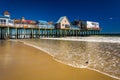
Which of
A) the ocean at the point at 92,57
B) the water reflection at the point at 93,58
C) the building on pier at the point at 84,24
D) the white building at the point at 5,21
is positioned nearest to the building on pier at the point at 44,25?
the white building at the point at 5,21

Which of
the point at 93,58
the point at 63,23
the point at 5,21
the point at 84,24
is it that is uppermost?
the point at 84,24

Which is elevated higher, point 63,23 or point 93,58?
point 63,23

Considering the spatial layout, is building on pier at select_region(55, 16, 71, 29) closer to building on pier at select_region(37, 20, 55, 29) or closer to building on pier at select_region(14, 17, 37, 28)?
building on pier at select_region(37, 20, 55, 29)

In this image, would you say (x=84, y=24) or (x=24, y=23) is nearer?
(x=24, y=23)

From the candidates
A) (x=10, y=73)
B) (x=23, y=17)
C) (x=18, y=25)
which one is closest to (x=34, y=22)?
(x=23, y=17)

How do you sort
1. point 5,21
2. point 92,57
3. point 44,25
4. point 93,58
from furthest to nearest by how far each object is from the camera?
1. point 44,25
2. point 5,21
3. point 92,57
4. point 93,58

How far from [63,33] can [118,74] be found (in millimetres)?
51054

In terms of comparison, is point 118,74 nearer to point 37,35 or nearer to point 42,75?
point 42,75

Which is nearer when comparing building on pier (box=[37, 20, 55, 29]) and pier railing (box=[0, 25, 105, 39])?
pier railing (box=[0, 25, 105, 39])

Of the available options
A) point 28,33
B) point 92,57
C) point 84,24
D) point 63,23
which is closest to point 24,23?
point 28,33

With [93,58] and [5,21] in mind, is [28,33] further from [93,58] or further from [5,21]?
[93,58]

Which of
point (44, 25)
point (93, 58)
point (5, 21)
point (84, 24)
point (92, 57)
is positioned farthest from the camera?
point (84, 24)

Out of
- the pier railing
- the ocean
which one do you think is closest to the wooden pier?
the pier railing

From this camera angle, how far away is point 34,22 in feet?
151
